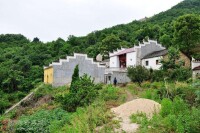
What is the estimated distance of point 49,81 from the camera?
3775cm

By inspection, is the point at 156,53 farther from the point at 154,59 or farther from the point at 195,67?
the point at 195,67

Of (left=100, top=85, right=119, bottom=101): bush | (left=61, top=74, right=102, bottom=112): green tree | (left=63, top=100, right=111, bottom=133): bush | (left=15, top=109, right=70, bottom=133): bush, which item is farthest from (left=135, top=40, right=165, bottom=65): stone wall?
(left=63, top=100, right=111, bottom=133): bush

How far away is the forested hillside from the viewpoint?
46.3 m

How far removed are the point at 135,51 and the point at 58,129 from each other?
26.6 m

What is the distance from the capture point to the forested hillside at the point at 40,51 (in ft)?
152

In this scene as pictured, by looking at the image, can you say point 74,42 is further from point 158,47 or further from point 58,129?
point 58,129

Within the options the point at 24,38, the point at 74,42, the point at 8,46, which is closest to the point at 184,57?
the point at 74,42

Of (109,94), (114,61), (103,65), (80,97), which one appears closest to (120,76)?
(103,65)

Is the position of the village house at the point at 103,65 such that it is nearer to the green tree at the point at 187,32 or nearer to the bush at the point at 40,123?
the green tree at the point at 187,32

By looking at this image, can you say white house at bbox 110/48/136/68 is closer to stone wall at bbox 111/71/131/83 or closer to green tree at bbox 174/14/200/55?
stone wall at bbox 111/71/131/83

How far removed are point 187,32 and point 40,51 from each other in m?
32.6

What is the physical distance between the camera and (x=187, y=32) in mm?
39219

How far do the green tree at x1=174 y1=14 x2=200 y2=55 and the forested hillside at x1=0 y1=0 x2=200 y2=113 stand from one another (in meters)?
1.13

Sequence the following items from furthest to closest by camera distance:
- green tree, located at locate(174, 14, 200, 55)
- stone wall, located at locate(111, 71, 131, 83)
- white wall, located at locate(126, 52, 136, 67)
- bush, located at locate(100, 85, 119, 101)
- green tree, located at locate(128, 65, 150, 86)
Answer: white wall, located at locate(126, 52, 136, 67), green tree, located at locate(174, 14, 200, 55), stone wall, located at locate(111, 71, 131, 83), green tree, located at locate(128, 65, 150, 86), bush, located at locate(100, 85, 119, 101)
